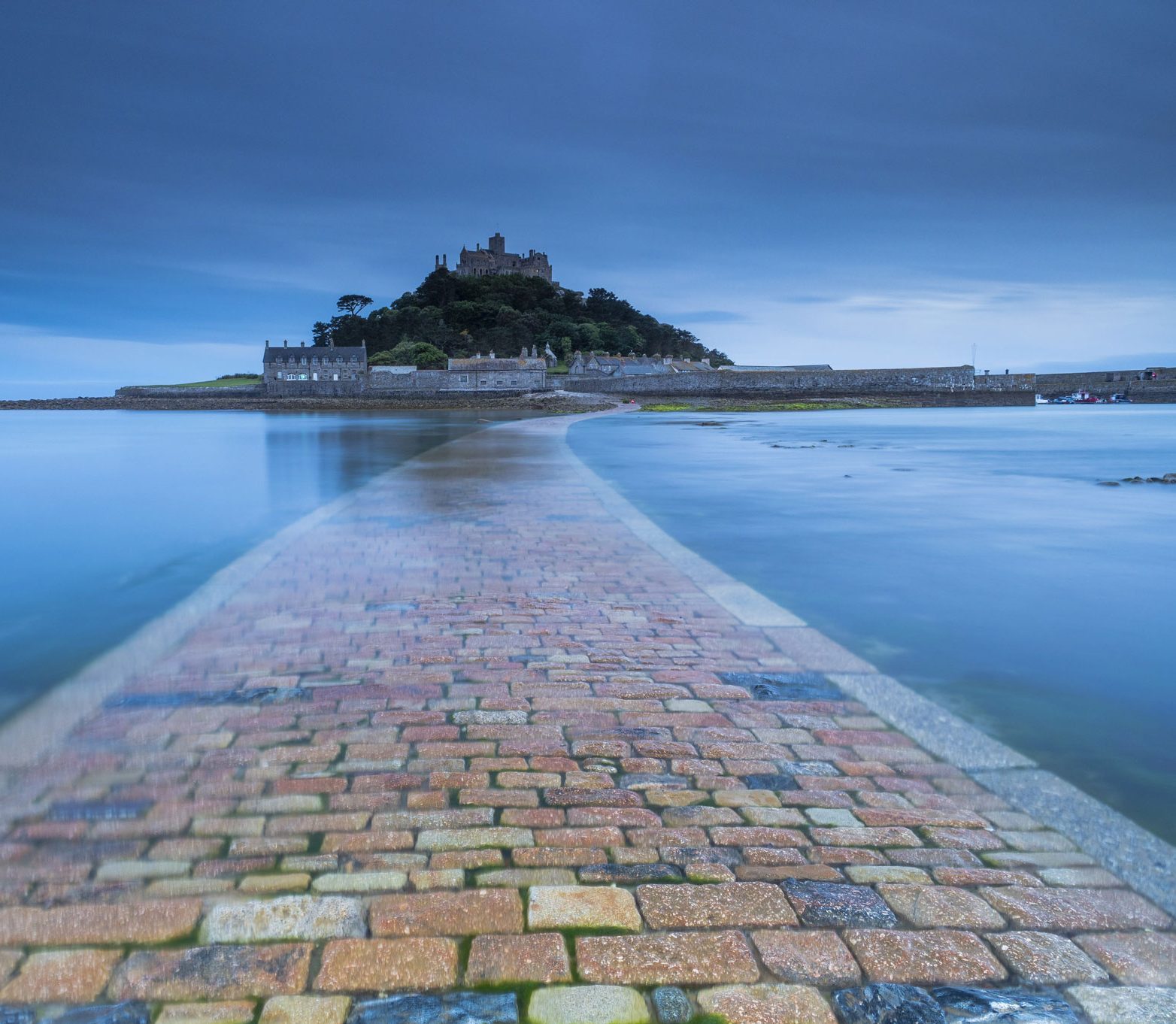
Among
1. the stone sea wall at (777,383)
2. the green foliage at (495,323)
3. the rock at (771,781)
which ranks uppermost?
the green foliage at (495,323)

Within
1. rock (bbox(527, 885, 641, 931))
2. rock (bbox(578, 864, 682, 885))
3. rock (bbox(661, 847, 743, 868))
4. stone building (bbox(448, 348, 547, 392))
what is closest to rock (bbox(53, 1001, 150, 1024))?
rock (bbox(527, 885, 641, 931))

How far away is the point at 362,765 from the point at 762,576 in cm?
497

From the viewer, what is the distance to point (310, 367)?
94.8 m

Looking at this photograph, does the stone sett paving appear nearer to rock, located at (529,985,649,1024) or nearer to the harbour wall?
rock, located at (529,985,649,1024)

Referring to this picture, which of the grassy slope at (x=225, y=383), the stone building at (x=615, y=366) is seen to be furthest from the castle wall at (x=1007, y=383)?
the grassy slope at (x=225, y=383)

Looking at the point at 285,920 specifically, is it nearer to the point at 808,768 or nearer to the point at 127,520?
the point at 808,768

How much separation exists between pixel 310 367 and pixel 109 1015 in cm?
9914

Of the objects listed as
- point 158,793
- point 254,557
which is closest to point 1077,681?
point 158,793

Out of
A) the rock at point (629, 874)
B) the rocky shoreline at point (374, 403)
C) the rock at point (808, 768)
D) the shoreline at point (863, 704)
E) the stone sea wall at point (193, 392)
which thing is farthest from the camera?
the stone sea wall at point (193, 392)

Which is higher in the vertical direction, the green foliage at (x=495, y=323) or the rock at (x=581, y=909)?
the green foliage at (x=495, y=323)

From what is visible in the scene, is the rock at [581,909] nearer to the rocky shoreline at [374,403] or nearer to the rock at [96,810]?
the rock at [96,810]

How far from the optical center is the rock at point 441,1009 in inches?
80.7

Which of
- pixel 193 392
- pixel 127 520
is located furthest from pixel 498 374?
pixel 127 520

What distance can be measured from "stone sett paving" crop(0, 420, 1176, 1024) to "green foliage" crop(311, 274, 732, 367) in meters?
92.5
